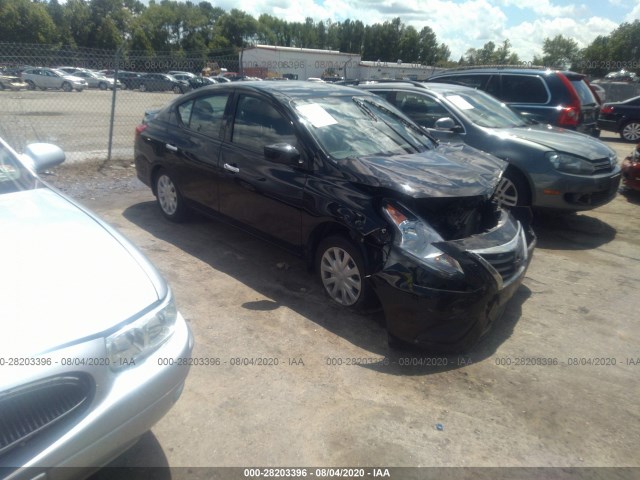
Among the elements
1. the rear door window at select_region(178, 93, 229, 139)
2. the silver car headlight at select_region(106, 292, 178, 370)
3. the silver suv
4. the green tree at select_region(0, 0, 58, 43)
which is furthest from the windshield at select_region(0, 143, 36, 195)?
the green tree at select_region(0, 0, 58, 43)

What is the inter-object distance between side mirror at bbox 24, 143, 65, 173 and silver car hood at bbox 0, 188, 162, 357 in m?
0.80

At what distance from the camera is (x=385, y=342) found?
3.56 m

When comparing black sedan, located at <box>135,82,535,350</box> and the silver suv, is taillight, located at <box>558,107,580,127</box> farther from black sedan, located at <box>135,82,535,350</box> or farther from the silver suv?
the silver suv

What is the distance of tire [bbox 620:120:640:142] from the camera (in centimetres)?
1394

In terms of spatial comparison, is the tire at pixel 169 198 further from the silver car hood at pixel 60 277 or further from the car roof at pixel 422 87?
the car roof at pixel 422 87

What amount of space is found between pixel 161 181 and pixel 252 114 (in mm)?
1733

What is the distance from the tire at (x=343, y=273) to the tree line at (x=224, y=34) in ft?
135

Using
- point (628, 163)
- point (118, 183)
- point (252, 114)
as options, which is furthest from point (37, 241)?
point (628, 163)

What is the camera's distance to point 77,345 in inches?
71.7

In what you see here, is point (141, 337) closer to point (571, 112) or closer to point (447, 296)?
point (447, 296)

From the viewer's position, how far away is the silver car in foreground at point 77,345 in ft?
5.50

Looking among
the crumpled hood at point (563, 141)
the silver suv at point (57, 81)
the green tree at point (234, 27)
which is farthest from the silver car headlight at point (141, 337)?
the green tree at point (234, 27)

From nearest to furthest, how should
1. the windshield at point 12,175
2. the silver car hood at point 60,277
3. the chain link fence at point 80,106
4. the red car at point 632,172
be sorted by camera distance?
the silver car hood at point 60,277
the windshield at point 12,175
the red car at point 632,172
the chain link fence at point 80,106

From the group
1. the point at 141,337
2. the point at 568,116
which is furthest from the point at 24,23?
the point at 141,337
